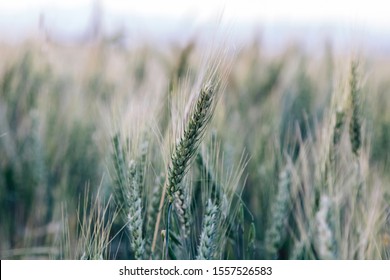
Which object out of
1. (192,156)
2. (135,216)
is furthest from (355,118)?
(135,216)

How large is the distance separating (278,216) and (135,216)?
1.18 ft

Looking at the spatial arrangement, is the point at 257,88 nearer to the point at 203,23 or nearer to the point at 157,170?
the point at 203,23

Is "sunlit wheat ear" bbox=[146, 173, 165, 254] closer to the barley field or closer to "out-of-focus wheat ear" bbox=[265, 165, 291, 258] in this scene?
the barley field

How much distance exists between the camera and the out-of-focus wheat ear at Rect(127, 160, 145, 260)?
2.94 feet

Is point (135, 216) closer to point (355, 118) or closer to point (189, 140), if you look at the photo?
point (189, 140)

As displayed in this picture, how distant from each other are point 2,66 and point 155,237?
0.74 m

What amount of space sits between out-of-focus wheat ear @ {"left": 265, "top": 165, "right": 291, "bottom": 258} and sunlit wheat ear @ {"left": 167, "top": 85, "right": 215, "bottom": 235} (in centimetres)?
32

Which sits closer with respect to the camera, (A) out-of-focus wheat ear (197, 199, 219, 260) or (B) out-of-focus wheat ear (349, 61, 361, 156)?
(A) out-of-focus wheat ear (197, 199, 219, 260)

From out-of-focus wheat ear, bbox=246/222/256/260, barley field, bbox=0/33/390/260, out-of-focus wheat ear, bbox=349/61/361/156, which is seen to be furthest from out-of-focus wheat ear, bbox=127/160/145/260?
out-of-focus wheat ear, bbox=349/61/361/156

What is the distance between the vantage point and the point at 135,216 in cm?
89

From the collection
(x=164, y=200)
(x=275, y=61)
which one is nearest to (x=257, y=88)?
(x=275, y=61)

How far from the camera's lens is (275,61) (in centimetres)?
199

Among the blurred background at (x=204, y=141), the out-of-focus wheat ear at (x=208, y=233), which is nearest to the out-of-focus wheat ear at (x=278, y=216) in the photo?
the blurred background at (x=204, y=141)

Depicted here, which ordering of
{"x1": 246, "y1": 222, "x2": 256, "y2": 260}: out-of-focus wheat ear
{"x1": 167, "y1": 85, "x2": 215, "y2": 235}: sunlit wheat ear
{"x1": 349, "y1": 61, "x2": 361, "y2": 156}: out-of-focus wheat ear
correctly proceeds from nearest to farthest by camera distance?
{"x1": 167, "y1": 85, "x2": 215, "y2": 235}: sunlit wheat ear, {"x1": 246, "y1": 222, "x2": 256, "y2": 260}: out-of-focus wheat ear, {"x1": 349, "y1": 61, "x2": 361, "y2": 156}: out-of-focus wheat ear
